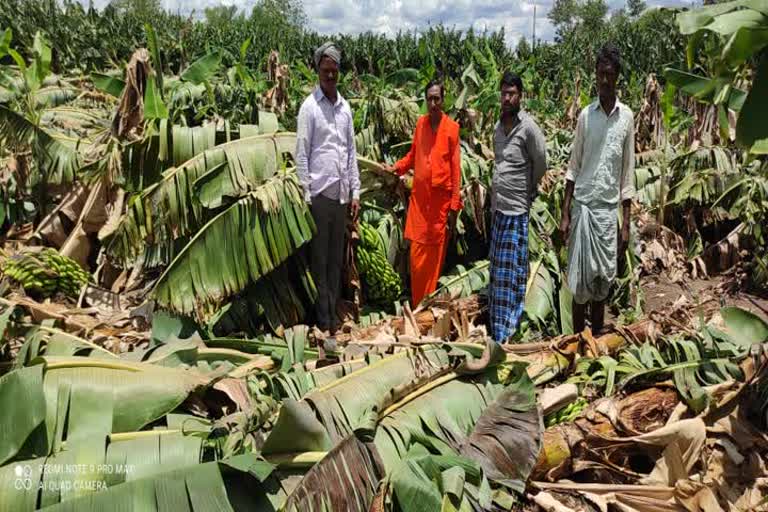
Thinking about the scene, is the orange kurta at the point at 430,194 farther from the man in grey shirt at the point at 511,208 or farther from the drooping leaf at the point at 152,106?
the drooping leaf at the point at 152,106

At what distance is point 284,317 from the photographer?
15.1ft

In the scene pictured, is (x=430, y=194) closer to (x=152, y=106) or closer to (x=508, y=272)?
(x=508, y=272)

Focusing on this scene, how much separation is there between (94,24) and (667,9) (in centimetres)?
1913

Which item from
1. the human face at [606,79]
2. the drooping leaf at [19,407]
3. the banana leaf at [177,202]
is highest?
the human face at [606,79]

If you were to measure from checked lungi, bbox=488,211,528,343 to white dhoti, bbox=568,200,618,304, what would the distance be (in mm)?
371

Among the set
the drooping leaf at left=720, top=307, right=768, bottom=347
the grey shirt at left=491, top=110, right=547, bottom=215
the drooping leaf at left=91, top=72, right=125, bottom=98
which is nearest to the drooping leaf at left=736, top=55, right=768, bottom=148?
the drooping leaf at left=720, top=307, right=768, bottom=347

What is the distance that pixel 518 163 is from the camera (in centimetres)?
450

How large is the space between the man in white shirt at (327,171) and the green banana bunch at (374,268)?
34 centimetres

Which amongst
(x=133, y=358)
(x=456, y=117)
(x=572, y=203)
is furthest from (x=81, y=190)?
(x=572, y=203)

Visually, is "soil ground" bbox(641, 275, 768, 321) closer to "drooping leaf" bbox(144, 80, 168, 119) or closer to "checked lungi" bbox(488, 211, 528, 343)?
"checked lungi" bbox(488, 211, 528, 343)

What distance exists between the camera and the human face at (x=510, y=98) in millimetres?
4246

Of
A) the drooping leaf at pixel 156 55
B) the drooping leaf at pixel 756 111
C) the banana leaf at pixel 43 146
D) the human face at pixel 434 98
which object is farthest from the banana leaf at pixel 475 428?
the banana leaf at pixel 43 146

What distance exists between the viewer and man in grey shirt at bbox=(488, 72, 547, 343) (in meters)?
4.45

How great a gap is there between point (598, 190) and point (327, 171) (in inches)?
71.2
